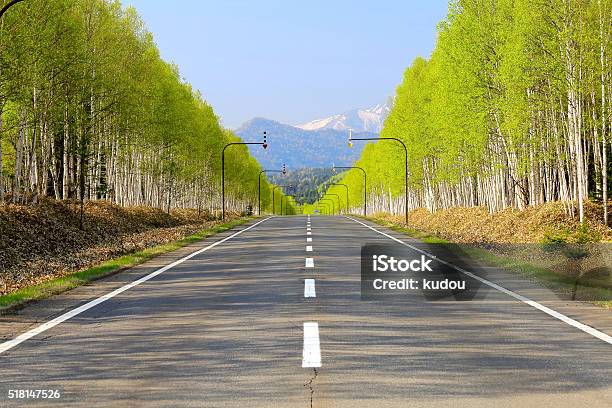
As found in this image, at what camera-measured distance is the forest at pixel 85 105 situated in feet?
85.3

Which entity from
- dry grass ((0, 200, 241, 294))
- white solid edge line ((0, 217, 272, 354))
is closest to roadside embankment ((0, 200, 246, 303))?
dry grass ((0, 200, 241, 294))

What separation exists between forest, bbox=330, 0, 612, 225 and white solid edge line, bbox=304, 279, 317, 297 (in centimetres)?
1489

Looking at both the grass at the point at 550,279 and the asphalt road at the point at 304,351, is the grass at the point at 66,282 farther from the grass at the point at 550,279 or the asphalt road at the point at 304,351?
the grass at the point at 550,279

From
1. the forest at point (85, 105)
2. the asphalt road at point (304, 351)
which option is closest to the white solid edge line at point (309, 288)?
the asphalt road at point (304, 351)

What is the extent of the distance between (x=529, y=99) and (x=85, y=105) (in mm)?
21412

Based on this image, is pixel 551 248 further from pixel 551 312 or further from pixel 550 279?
pixel 551 312

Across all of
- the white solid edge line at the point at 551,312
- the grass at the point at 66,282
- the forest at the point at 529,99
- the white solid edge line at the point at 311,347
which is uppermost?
the forest at the point at 529,99

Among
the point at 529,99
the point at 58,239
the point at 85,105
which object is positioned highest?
the point at 85,105

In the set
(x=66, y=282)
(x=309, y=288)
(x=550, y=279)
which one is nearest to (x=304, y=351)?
(x=309, y=288)

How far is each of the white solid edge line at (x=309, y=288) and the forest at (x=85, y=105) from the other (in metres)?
14.9

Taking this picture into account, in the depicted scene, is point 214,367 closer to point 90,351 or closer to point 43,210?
point 90,351

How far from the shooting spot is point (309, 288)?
40.9ft

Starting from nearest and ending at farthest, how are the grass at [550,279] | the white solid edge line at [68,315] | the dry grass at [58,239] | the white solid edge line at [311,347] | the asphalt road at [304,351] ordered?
the asphalt road at [304,351]
the white solid edge line at [311,347]
the white solid edge line at [68,315]
the grass at [550,279]
the dry grass at [58,239]

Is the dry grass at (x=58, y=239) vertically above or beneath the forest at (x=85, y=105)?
beneath
